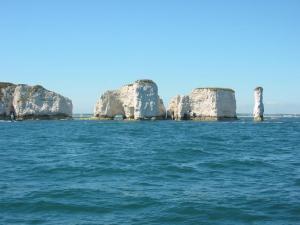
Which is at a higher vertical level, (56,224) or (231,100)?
(231,100)

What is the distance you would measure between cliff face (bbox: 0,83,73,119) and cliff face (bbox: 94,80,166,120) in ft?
30.3

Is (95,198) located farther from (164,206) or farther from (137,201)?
(164,206)

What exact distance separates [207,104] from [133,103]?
15.9 m

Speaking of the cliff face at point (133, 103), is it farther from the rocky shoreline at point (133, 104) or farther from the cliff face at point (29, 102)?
the cliff face at point (29, 102)

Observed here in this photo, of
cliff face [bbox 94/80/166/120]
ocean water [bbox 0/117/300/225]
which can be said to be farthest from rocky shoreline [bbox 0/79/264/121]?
ocean water [bbox 0/117/300/225]

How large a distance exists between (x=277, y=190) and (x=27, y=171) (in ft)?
34.8

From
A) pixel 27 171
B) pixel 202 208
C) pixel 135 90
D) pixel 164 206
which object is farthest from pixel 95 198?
pixel 135 90

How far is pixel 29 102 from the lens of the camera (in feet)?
314

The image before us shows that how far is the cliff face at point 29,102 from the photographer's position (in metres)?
95.2

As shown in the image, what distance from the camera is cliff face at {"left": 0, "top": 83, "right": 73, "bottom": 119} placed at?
95.2 m

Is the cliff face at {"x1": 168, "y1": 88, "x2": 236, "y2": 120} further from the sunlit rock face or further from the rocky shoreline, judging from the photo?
the sunlit rock face

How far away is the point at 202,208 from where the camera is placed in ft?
41.2

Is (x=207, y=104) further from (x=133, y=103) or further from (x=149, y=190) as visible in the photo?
(x=149, y=190)

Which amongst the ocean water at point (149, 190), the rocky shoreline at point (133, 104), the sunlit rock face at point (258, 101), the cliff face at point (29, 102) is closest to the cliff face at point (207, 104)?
the rocky shoreline at point (133, 104)
